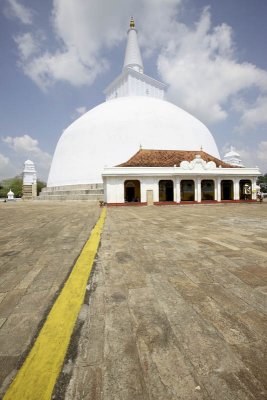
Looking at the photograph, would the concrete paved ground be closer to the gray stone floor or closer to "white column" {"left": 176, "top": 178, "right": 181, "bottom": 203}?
the gray stone floor

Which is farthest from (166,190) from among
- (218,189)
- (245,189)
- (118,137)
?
(118,137)

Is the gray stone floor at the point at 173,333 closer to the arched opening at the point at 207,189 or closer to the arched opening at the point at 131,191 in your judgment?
the arched opening at the point at 131,191

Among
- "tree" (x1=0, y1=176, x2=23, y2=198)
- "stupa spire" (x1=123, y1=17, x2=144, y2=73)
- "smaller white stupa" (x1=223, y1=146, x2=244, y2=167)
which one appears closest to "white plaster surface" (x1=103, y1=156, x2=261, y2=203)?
"smaller white stupa" (x1=223, y1=146, x2=244, y2=167)

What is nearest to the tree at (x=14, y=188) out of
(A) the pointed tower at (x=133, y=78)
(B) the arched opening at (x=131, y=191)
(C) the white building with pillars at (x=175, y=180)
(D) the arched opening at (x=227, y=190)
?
(A) the pointed tower at (x=133, y=78)

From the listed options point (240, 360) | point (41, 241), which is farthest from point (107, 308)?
point (41, 241)

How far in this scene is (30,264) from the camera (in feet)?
13.9

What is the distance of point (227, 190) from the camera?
1172 inches

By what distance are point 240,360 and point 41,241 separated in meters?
5.52

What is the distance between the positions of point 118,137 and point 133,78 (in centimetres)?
1851

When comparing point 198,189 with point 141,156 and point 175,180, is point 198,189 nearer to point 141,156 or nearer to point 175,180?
point 175,180

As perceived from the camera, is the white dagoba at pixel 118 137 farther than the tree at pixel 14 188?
No

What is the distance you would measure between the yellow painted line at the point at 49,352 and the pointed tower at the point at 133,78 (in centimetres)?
4780

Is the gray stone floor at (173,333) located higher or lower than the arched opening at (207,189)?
lower

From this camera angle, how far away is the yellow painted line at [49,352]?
1496mm
